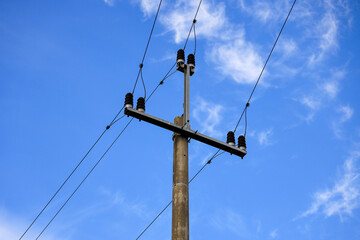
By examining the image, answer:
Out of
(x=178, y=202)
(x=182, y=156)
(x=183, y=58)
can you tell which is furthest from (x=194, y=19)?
(x=178, y=202)

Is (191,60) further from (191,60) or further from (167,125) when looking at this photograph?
(167,125)

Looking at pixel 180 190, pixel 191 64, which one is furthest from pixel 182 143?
pixel 191 64

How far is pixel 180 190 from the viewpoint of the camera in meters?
7.34

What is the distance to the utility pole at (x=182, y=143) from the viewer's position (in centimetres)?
706

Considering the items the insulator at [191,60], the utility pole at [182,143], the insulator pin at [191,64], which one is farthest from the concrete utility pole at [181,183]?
the insulator at [191,60]

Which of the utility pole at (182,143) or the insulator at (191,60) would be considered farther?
the insulator at (191,60)

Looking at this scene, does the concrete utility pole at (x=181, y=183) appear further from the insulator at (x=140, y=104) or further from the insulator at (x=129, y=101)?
the insulator at (x=129, y=101)

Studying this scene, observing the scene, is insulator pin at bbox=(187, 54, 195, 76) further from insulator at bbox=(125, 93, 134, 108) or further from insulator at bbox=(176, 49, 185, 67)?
insulator at bbox=(125, 93, 134, 108)

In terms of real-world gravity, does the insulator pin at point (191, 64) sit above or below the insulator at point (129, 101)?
above

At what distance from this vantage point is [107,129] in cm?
1055

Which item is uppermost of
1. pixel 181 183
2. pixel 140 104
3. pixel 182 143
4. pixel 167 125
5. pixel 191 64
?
pixel 191 64

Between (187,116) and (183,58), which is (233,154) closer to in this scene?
(187,116)

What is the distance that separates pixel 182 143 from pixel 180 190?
998 millimetres

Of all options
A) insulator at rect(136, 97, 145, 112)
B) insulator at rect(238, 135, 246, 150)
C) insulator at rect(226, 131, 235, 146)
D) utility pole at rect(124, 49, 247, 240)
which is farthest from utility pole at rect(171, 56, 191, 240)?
insulator at rect(238, 135, 246, 150)
